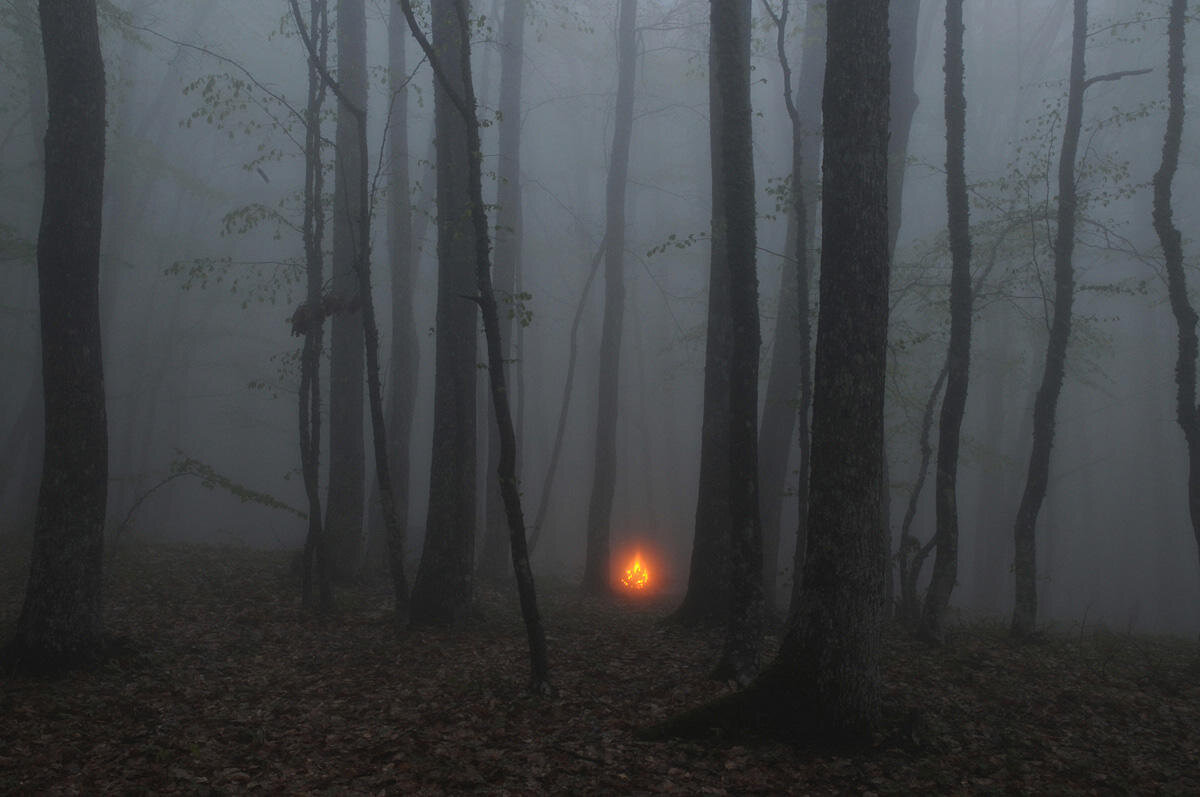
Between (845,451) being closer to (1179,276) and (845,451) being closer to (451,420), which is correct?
(451,420)

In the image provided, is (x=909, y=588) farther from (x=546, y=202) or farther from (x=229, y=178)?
(x=229, y=178)

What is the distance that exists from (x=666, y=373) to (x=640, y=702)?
20.2 meters

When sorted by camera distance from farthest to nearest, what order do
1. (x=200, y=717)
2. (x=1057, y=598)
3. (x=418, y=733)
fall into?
(x=1057, y=598)
(x=200, y=717)
(x=418, y=733)

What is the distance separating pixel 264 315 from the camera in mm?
50250

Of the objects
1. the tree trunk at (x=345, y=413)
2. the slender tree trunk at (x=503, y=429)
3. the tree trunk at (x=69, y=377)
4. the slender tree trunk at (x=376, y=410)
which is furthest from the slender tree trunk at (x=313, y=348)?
the slender tree trunk at (x=503, y=429)

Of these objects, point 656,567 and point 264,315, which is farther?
point 264,315

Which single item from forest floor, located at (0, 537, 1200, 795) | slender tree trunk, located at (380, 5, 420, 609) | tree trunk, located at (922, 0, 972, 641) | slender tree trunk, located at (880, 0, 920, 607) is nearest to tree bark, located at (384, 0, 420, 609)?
slender tree trunk, located at (380, 5, 420, 609)

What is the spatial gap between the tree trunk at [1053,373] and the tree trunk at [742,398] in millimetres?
4953

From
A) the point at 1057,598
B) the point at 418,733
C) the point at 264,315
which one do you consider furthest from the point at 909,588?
the point at 264,315

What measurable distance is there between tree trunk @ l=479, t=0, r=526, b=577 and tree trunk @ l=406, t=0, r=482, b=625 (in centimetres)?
408

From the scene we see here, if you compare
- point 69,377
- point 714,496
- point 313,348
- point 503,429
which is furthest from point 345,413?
point 503,429

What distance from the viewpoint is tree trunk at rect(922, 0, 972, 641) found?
9.76m

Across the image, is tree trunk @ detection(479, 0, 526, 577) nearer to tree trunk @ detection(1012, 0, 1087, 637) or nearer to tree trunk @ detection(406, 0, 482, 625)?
tree trunk @ detection(406, 0, 482, 625)

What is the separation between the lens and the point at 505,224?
1766 cm
